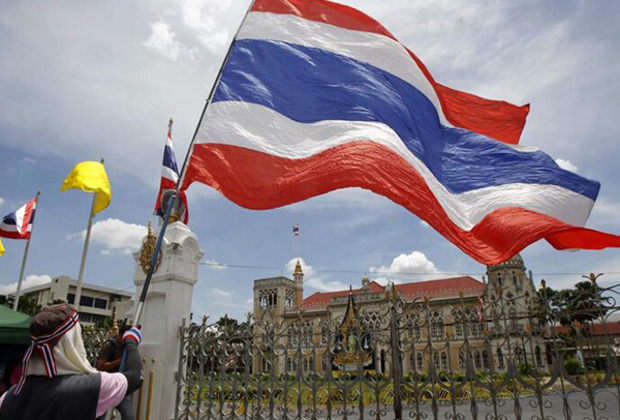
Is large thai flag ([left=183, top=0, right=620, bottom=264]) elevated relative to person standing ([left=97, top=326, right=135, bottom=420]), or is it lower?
elevated

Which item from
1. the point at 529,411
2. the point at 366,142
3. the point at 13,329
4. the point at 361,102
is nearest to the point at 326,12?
the point at 361,102

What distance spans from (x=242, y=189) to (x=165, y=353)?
2.74 metres

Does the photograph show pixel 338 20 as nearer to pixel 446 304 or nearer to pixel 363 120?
Answer: pixel 363 120

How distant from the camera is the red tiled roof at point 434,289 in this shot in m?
46.5

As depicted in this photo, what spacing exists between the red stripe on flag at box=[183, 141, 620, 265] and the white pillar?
6.20 feet

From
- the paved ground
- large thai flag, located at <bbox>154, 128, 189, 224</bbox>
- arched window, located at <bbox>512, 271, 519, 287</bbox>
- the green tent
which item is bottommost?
the paved ground

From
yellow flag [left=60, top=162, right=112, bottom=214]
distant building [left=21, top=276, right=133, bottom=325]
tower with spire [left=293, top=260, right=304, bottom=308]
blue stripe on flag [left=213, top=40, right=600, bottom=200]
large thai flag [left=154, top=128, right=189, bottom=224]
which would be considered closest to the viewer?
blue stripe on flag [left=213, top=40, right=600, bottom=200]

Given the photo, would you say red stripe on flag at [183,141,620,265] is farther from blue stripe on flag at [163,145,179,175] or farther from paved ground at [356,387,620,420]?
paved ground at [356,387,620,420]

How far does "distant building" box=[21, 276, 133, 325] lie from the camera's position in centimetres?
5428

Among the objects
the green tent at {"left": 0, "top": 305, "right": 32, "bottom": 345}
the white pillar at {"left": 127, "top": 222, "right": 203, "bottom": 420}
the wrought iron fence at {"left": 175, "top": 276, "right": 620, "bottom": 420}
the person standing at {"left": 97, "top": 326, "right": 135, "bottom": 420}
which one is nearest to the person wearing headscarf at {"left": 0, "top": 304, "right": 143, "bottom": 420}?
the person standing at {"left": 97, "top": 326, "right": 135, "bottom": 420}

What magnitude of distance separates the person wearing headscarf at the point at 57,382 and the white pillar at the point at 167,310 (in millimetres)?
3582

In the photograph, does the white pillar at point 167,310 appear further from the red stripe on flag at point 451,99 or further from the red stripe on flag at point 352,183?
the red stripe on flag at point 451,99

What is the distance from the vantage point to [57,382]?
2.20m

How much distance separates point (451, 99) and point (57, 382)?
5.96 m
